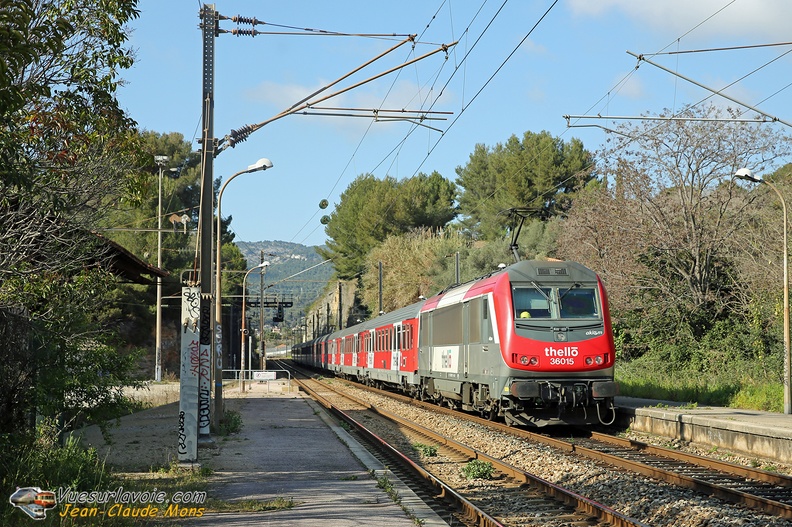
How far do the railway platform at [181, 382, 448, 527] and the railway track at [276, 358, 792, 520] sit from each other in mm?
3491

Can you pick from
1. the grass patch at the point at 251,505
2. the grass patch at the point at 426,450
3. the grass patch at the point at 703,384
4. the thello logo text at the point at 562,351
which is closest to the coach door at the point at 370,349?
the grass patch at the point at 703,384

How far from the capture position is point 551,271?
59.5 ft

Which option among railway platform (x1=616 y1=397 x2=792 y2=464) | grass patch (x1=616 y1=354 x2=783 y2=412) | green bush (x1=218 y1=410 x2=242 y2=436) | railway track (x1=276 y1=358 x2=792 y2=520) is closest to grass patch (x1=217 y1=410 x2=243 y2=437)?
green bush (x1=218 y1=410 x2=242 y2=436)

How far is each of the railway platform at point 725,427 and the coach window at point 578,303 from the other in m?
2.37

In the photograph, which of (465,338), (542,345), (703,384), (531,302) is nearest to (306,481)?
(542,345)

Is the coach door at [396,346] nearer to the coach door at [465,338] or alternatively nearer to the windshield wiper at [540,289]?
the coach door at [465,338]

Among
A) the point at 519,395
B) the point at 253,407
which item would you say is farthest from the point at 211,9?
the point at 253,407

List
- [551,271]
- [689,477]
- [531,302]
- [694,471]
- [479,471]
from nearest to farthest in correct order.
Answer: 1. [689,477]
2. [479,471]
3. [694,471]
4. [531,302]
5. [551,271]

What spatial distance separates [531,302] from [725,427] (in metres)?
4.35

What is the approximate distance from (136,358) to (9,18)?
7.15m

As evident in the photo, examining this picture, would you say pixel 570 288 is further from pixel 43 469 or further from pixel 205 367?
pixel 43 469

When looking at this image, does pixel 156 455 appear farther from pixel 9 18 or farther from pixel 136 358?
pixel 9 18

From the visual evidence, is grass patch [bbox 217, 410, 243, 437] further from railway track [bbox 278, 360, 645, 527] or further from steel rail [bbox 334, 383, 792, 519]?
steel rail [bbox 334, 383, 792, 519]

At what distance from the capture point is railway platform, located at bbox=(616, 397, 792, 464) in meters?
13.7
